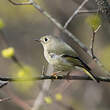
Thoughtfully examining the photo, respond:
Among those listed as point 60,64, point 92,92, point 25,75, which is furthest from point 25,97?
point 25,75

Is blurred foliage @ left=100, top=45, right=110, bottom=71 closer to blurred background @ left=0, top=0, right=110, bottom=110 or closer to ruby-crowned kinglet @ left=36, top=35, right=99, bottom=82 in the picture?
blurred background @ left=0, top=0, right=110, bottom=110

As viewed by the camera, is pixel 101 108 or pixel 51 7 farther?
pixel 51 7

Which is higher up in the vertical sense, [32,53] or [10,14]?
[10,14]

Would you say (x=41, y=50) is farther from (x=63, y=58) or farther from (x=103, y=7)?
(x=103, y=7)

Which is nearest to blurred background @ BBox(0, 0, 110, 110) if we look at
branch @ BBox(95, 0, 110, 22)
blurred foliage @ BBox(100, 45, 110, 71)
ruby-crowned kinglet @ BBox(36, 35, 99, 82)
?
blurred foliage @ BBox(100, 45, 110, 71)

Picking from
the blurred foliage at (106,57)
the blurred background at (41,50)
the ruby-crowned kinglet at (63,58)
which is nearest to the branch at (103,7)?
the ruby-crowned kinglet at (63,58)

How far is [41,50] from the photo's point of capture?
758 centimetres

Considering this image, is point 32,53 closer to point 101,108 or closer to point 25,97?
point 25,97

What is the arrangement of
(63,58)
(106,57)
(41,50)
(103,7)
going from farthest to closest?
(41,50), (106,57), (63,58), (103,7)

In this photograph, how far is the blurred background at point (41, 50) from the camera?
19.5ft

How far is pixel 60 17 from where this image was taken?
647 cm

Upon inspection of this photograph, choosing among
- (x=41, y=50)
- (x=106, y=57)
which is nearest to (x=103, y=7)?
(x=106, y=57)

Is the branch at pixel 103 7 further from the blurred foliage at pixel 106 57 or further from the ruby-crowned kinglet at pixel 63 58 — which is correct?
the blurred foliage at pixel 106 57

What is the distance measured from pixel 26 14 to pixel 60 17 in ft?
4.75
